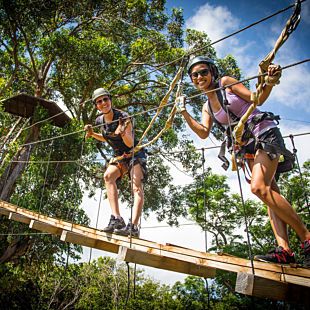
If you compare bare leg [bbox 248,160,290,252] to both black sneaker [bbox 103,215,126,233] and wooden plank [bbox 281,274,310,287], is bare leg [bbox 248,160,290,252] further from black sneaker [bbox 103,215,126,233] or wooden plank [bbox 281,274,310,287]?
black sneaker [bbox 103,215,126,233]

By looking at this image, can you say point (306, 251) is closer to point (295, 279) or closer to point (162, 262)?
point (295, 279)

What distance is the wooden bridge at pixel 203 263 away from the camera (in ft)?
3.24

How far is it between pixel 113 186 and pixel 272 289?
54.1 inches

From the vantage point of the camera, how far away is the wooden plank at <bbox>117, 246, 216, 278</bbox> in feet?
A: 4.71

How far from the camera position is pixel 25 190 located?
5070 millimetres

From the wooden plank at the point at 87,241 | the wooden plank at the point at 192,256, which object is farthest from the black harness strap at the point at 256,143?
the wooden plank at the point at 87,241

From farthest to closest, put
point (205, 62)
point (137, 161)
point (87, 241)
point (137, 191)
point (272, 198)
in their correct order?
point (137, 161)
point (137, 191)
point (87, 241)
point (205, 62)
point (272, 198)

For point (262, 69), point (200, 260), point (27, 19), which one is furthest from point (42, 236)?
point (262, 69)

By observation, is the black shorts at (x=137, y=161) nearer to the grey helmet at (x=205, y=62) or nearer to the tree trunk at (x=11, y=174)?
the grey helmet at (x=205, y=62)

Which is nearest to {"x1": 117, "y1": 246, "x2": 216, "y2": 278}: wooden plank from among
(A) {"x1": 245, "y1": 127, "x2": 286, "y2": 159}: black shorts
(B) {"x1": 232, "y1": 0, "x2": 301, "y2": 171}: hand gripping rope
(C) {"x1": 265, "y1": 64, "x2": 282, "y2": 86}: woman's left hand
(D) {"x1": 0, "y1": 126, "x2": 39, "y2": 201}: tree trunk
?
(A) {"x1": 245, "y1": 127, "x2": 286, "y2": 159}: black shorts

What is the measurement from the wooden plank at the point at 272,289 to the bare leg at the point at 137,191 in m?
1.04

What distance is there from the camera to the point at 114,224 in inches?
76.4

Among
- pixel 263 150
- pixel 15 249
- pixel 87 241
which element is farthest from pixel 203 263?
pixel 15 249

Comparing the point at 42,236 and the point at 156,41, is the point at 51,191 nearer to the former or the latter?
the point at 42,236
